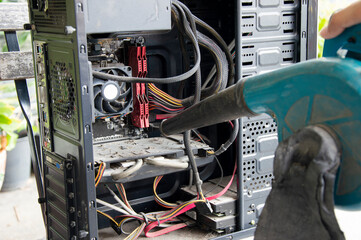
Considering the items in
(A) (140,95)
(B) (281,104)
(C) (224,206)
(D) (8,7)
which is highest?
(D) (8,7)

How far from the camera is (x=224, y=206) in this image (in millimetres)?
1682

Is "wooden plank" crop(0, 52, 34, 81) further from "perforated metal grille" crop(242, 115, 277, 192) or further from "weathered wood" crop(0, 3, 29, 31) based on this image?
"perforated metal grille" crop(242, 115, 277, 192)

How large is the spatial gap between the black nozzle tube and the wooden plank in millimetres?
966

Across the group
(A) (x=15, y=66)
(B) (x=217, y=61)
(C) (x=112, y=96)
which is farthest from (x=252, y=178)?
(A) (x=15, y=66)

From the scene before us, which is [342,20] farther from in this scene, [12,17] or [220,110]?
[12,17]

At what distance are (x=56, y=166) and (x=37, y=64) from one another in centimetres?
33

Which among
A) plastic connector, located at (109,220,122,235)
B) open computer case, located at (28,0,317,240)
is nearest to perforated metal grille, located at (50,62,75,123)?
open computer case, located at (28,0,317,240)

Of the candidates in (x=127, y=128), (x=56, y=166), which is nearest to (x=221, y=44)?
(x=127, y=128)

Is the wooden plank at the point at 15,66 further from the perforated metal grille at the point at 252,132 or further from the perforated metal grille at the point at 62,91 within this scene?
the perforated metal grille at the point at 252,132

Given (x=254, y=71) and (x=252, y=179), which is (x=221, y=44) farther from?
(x=252, y=179)

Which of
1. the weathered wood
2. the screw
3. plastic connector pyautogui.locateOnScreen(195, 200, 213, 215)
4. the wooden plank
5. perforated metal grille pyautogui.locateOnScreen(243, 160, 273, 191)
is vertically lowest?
plastic connector pyautogui.locateOnScreen(195, 200, 213, 215)

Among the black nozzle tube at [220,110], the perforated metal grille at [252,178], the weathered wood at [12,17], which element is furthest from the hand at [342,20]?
the weathered wood at [12,17]

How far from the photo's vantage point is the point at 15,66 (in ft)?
5.94

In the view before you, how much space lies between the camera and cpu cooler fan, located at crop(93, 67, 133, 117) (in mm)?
1488
